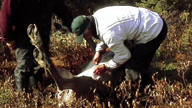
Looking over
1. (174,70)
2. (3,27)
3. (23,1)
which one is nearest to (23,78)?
(3,27)

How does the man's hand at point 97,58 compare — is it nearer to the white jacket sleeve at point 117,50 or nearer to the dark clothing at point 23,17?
the white jacket sleeve at point 117,50

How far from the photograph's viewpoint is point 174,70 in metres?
5.84

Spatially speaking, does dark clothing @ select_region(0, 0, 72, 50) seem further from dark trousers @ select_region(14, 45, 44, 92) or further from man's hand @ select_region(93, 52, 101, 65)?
man's hand @ select_region(93, 52, 101, 65)

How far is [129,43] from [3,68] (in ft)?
9.20

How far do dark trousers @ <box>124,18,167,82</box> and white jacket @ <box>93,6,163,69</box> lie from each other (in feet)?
0.28

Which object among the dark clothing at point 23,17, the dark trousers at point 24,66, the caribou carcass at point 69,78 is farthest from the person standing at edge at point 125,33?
the dark trousers at point 24,66

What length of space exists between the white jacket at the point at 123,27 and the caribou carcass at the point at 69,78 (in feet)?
1.24

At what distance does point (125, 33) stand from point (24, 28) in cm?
153

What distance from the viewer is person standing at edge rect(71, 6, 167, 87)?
13.6 feet

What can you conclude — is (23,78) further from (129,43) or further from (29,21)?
(129,43)

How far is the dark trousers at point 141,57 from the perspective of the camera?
466 centimetres

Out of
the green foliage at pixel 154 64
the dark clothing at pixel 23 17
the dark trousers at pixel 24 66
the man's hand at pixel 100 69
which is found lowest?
the green foliage at pixel 154 64

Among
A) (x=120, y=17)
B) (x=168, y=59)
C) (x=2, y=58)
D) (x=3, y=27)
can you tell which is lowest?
(x=168, y=59)

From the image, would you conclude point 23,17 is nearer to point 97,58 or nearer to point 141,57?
point 97,58
